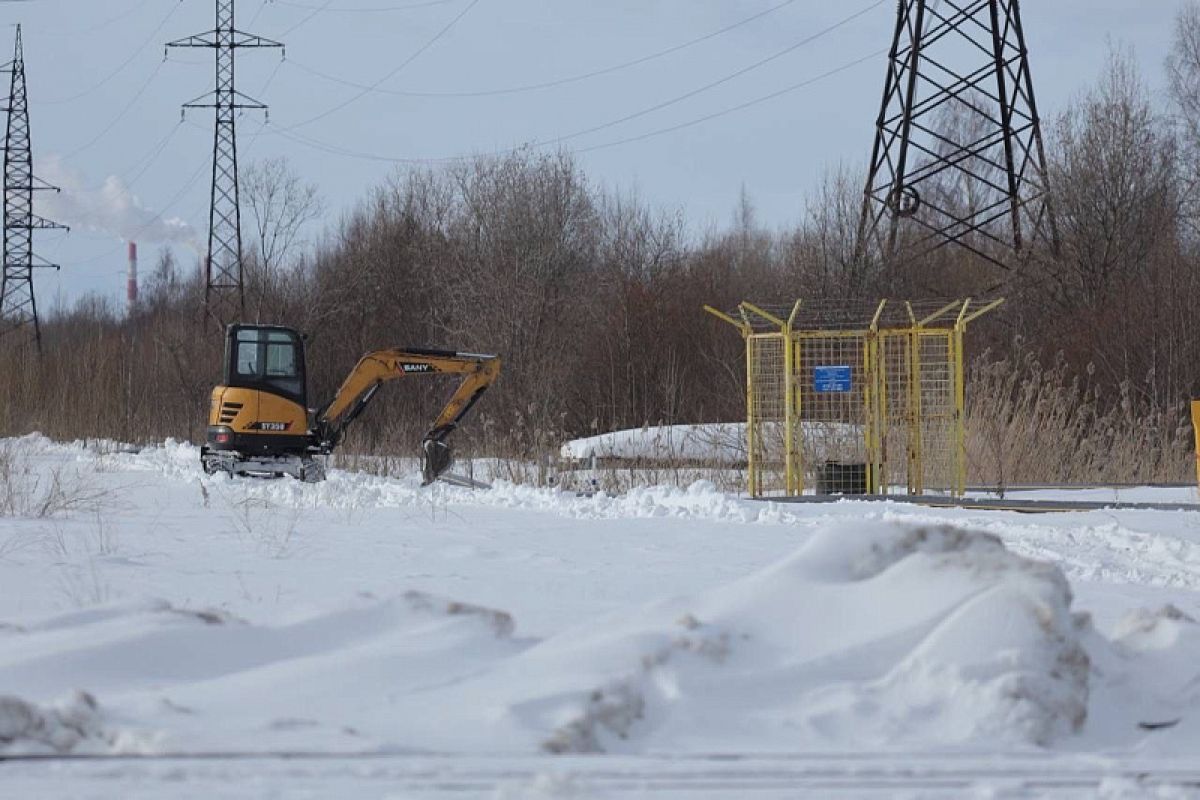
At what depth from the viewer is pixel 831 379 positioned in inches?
623

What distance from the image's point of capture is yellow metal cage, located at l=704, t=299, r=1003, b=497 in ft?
52.0

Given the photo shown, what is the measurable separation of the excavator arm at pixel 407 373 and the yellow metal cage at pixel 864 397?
4007mm

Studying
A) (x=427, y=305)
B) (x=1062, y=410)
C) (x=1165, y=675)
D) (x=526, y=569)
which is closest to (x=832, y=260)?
(x=1062, y=410)

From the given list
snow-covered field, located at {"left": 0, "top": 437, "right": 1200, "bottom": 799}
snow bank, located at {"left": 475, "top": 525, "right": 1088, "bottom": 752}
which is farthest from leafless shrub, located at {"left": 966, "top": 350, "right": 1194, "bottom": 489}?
snow bank, located at {"left": 475, "top": 525, "right": 1088, "bottom": 752}

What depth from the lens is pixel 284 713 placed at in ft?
14.4

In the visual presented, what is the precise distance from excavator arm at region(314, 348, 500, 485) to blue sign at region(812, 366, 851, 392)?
498cm

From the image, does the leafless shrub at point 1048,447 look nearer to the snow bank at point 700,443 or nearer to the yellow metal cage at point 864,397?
the yellow metal cage at point 864,397

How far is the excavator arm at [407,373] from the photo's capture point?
61.8ft

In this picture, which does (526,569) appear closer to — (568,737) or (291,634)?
(291,634)

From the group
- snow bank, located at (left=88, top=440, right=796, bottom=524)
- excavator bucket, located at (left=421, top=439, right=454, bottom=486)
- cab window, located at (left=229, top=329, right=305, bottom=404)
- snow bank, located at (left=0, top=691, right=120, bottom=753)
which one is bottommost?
snow bank, located at (left=0, top=691, right=120, bottom=753)

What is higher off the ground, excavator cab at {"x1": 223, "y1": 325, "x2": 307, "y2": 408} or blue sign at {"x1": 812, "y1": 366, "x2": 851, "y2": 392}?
excavator cab at {"x1": 223, "y1": 325, "x2": 307, "y2": 408}

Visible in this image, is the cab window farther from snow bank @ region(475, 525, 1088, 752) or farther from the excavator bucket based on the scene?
snow bank @ region(475, 525, 1088, 752)

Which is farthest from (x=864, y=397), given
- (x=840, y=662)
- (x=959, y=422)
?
(x=840, y=662)

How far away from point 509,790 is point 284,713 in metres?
1.10
